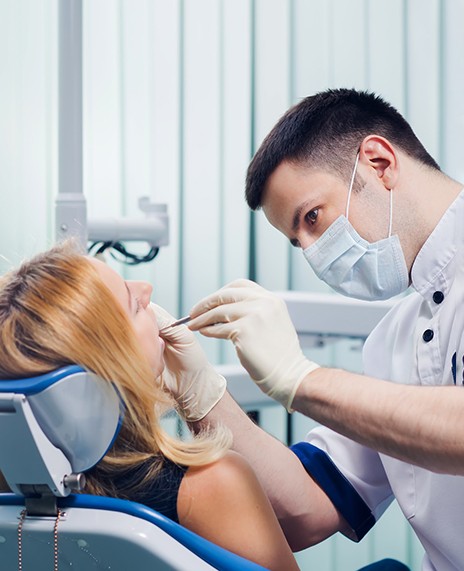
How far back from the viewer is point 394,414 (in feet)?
3.66

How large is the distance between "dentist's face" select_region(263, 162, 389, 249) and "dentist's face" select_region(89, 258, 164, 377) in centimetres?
35

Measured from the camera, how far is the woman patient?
3.47 ft

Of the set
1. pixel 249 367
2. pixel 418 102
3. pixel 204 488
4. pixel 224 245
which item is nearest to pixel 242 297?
pixel 249 367

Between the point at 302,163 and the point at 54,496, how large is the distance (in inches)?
30.0

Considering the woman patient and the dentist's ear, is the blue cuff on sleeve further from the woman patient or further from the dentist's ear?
the dentist's ear

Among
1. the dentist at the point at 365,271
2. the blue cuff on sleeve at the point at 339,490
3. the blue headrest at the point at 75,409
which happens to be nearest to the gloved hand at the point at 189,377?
the dentist at the point at 365,271

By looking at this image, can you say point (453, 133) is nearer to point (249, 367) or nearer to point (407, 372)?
point (407, 372)

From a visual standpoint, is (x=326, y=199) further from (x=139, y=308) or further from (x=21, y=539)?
(x=21, y=539)

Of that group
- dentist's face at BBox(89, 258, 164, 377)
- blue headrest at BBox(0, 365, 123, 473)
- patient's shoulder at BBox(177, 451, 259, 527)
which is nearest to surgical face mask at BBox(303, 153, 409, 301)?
dentist's face at BBox(89, 258, 164, 377)

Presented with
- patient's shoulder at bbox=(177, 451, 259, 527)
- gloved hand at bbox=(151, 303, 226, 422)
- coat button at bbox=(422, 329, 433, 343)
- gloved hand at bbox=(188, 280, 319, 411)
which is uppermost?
gloved hand at bbox=(188, 280, 319, 411)

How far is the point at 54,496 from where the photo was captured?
3.26 feet

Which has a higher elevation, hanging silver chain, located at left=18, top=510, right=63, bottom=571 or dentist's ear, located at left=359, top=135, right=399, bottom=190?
dentist's ear, located at left=359, top=135, right=399, bottom=190

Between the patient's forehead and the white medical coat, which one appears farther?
the white medical coat

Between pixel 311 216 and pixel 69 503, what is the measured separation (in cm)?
71
